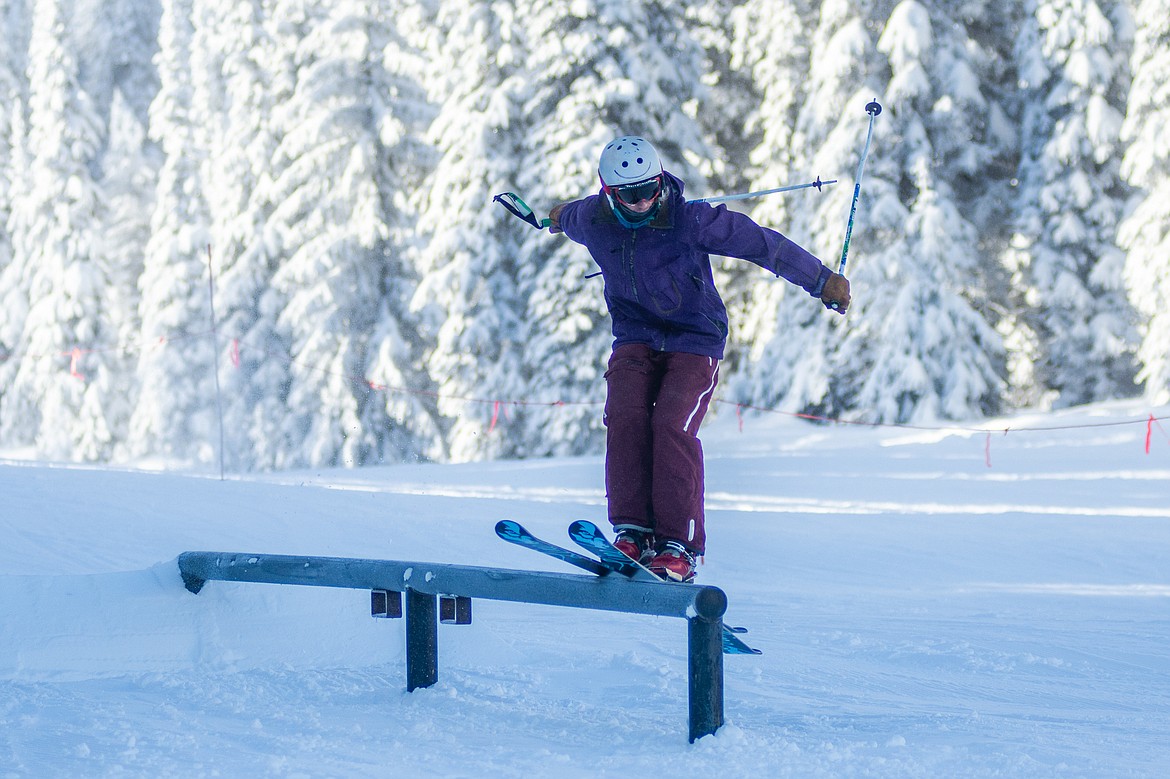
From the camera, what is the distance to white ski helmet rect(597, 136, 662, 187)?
4.52 metres

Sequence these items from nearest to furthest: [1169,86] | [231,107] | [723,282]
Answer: [1169,86] → [723,282] → [231,107]

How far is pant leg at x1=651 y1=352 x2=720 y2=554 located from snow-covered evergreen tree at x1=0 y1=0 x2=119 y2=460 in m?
30.2

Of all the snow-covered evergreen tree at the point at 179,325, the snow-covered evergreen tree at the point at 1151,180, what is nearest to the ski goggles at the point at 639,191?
the snow-covered evergreen tree at the point at 1151,180

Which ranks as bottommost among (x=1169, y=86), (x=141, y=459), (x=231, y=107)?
(x=141, y=459)

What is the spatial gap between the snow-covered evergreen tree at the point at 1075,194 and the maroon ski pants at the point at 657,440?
1846cm

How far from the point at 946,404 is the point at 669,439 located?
16496 mm

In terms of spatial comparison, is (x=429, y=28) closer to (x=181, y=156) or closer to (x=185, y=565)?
(x=181, y=156)

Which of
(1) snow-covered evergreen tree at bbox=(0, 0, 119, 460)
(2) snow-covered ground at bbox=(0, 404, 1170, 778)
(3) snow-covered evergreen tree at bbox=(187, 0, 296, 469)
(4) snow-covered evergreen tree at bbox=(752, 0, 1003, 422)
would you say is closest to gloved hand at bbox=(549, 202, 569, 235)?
(2) snow-covered ground at bbox=(0, 404, 1170, 778)

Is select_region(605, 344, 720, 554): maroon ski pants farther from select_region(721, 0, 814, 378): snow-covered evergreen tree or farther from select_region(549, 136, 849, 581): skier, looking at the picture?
select_region(721, 0, 814, 378): snow-covered evergreen tree

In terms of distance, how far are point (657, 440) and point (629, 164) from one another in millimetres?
997

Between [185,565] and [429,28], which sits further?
[429,28]

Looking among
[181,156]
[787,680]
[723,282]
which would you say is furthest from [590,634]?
A: [181,156]

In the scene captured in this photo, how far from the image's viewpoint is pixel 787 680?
462 centimetres

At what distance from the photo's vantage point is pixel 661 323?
15.5 ft
